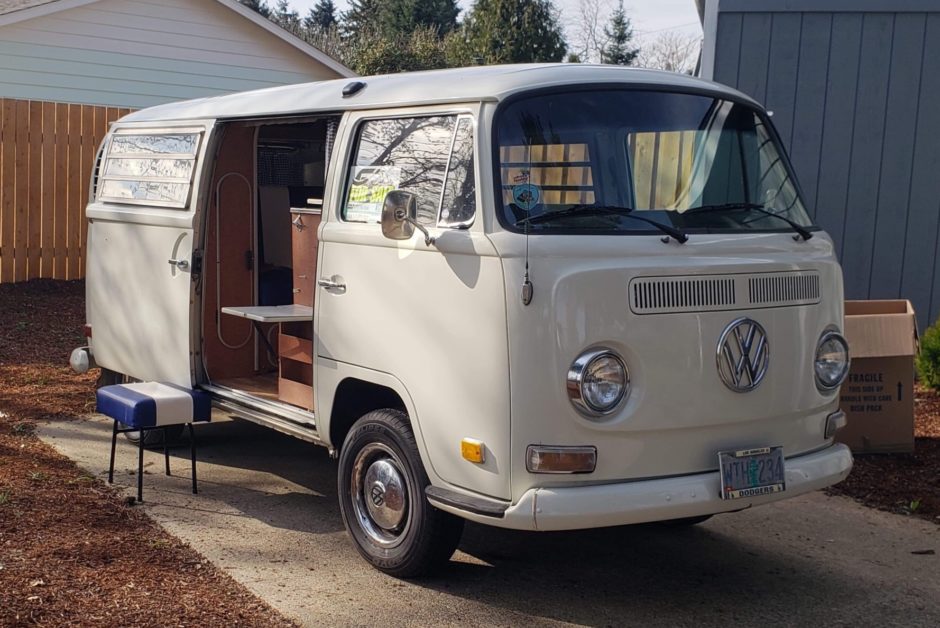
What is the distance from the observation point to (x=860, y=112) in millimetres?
9336

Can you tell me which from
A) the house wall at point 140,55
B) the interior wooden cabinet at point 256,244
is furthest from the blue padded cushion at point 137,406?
the house wall at point 140,55

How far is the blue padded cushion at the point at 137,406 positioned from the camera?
19.4 ft

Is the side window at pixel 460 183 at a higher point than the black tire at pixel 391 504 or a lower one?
higher

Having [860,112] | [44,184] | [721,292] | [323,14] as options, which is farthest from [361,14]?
[721,292]

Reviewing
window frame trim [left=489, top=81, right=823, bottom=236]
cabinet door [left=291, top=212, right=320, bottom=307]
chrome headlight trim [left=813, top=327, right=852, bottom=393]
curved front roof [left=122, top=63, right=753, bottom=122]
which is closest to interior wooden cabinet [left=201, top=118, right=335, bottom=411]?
cabinet door [left=291, top=212, right=320, bottom=307]

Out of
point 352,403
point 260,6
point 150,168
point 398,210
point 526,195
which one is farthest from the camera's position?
point 260,6

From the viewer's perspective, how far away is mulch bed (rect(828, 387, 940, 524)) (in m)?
6.33

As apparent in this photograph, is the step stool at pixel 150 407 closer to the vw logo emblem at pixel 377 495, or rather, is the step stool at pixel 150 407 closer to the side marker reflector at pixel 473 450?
the vw logo emblem at pixel 377 495

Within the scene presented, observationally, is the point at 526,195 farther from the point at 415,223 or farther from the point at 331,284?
the point at 331,284

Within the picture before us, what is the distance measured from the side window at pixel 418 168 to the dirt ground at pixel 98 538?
184 centimetres

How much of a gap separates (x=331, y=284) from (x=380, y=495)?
1.06m

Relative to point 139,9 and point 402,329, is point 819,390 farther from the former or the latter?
point 139,9

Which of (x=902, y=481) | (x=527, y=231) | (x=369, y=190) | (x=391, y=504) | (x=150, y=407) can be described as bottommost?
(x=902, y=481)

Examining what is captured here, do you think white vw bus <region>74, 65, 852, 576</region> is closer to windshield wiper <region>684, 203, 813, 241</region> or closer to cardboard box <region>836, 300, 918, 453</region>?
windshield wiper <region>684, 203, 813, 241</region>
